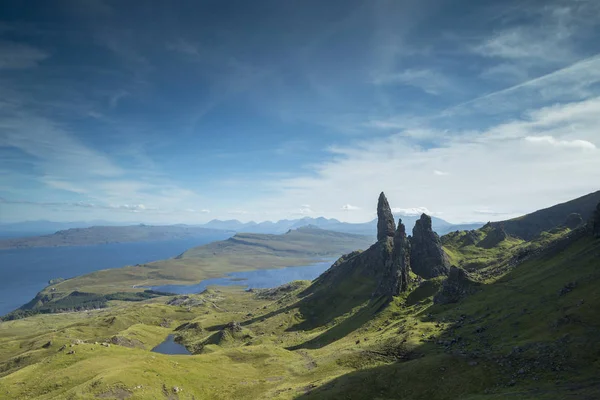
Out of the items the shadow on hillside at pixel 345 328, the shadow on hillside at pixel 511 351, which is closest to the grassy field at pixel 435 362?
the shadow on hillside at pixel 511 351

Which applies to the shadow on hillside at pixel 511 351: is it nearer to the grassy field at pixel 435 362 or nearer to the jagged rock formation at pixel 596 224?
the grassy field at pixel 435 362

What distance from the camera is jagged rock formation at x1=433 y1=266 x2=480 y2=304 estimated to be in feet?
438

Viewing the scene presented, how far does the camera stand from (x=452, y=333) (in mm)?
102000

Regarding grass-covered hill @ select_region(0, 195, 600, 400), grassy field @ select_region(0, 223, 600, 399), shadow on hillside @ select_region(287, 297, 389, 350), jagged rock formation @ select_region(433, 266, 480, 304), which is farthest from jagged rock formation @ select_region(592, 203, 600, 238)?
shadow on hillside @ select_region(287, 297, 389, 350)

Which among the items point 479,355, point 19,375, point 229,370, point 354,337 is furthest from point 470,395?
point 19,375

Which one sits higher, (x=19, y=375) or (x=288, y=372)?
(x=19, y=375)

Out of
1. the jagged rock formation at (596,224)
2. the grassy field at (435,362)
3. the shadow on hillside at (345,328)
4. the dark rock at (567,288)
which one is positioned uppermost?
the jagged rock formation at (596,224)

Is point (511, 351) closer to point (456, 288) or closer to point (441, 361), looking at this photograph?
point (441, 361)

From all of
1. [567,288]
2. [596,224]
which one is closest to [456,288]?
[567,288]

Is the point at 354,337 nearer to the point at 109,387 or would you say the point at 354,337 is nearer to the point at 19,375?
the point at 109,387

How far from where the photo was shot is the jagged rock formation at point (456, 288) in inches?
5251

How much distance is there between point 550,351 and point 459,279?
71.1 m

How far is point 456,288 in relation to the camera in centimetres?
13688

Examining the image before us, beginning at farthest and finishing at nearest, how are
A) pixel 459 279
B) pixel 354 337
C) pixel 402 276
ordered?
pixel 402 276 < pixel 354 337 < pixel 459 279
